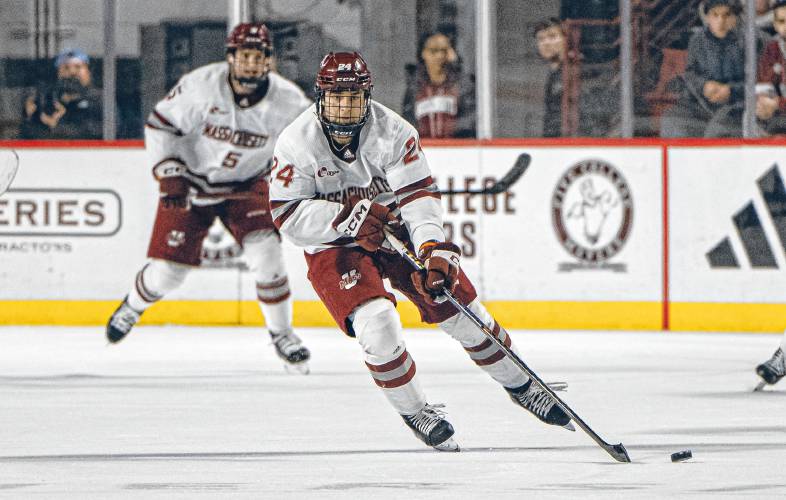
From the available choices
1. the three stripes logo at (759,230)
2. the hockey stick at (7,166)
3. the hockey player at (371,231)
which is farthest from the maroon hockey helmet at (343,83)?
the three stripes logo at (759,230)

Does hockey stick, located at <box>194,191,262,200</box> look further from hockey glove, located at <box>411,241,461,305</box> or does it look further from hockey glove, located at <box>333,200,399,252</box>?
hockey glove, located at <box>411,241,461,305</box>

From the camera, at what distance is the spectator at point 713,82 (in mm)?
7879

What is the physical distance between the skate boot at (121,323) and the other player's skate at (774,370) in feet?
8.22

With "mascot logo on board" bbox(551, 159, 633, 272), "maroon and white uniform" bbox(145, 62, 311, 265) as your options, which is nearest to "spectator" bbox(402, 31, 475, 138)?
"mascot logo on board" bbox(551, 159, 633, 272)

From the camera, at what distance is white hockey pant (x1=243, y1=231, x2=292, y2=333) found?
650cm

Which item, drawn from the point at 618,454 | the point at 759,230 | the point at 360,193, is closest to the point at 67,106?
the point at 759,230

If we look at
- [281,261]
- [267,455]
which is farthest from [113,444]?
[281,261]

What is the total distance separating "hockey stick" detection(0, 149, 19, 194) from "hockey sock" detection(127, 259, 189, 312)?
25.5 inches

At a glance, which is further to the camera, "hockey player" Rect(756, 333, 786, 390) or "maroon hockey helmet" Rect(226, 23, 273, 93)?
"maroon hockey helmet" Rect(226, 23, 273, 93)

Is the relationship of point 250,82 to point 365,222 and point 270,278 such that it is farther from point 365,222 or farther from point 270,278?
point 365,222

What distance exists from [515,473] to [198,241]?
2880 millimetres

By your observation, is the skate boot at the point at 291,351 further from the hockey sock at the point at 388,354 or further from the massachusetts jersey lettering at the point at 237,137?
the hockey sock at the point at 388,354

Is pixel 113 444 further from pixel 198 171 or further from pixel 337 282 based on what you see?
pixel 198 171

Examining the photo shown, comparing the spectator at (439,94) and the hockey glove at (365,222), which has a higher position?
the spectator at (439,94)
